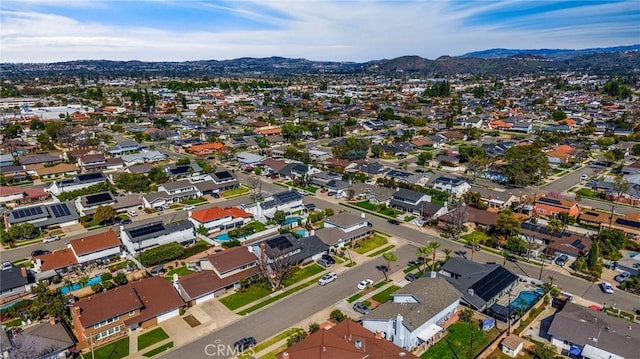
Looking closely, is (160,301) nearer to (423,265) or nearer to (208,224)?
(208,224)

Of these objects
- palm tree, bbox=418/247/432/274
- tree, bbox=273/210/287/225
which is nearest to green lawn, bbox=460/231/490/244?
palm tree, bbox=418/247/432/274

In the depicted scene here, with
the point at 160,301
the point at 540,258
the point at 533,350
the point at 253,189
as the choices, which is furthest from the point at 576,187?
the point at 160,301

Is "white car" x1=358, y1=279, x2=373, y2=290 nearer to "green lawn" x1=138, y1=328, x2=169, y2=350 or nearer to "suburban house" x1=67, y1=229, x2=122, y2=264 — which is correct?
"green lawn" x1=138, y1=328, x2=169, y2=350

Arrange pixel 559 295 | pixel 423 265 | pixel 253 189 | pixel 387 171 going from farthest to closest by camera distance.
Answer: pixel 387 171 < pixel 253 189 < pixel 423 265 < pixel 559 295

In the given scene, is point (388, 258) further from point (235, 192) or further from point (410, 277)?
point (235, 192)

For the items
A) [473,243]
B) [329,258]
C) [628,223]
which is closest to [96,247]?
[329,258]

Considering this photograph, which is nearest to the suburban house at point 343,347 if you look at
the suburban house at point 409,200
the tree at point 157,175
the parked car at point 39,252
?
the suburban house at point 409,200
